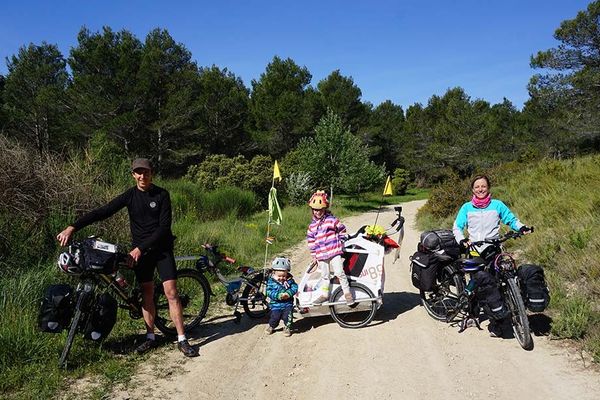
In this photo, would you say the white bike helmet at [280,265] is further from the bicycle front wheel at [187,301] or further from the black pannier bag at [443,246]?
the black pannier bag at [443,246]

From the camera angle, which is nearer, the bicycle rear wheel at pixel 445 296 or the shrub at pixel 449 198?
the bicycle rear wheel at pixel 445 296

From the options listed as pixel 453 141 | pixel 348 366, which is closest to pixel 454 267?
pixel 348 366

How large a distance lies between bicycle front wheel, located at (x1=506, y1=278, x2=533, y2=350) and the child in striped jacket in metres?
1.85

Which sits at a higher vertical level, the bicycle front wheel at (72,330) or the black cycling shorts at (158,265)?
the black cycling shorts at (158,265)

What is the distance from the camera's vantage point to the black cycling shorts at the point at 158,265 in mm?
4898

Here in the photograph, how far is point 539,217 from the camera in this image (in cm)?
960

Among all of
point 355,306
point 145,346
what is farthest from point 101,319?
point 355,306

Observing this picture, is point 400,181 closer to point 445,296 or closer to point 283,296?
point 445,296

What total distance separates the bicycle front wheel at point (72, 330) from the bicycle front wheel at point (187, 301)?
0.96 meters

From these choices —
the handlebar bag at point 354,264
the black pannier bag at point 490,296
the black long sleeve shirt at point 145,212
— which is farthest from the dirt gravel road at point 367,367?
the black long sleeve shirt at point 145,212

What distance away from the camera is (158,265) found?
4.91 metres

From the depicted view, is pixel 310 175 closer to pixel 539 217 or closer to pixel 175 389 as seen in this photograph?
pixel 539 217

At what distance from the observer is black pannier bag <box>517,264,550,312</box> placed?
4711 millimetres

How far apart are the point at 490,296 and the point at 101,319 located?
4281 millimetres
